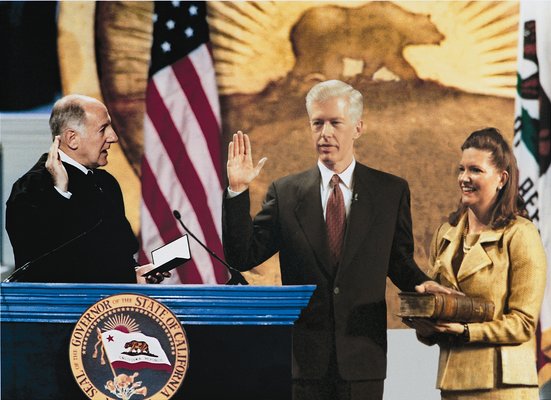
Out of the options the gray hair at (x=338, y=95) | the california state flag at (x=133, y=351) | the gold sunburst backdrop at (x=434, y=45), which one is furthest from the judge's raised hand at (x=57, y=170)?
the gold sunburst backdrop at (x=434, y=45)

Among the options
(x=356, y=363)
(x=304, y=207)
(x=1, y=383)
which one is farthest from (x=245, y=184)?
(x=1, y=383)

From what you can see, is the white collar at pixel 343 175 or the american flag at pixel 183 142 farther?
the american flag at pixel 183 142

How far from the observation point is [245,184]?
5.06 m

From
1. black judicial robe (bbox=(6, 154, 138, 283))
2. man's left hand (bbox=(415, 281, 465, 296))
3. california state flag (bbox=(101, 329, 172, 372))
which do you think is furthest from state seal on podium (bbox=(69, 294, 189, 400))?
man's left hand (bbox=(415, 281, 465, 296))

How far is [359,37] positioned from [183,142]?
1.08m

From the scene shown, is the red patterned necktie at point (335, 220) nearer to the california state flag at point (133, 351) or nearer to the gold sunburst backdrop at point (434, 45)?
the gold sunburst backdrop at point (434, 45)

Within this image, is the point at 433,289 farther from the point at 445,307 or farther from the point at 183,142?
the point at 183,142

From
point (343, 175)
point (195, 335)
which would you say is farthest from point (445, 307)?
point (195, 335)

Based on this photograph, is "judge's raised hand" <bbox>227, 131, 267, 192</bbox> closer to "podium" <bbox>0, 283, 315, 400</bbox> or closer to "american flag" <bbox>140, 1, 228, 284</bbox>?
"podium" <bbox>0, 283, 315, 400</bbox>

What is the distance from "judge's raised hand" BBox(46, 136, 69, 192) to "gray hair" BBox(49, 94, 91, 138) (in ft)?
0.91

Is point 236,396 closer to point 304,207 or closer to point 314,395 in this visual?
point 314,395

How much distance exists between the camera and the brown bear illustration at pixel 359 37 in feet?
19.5

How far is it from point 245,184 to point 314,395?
99 cm

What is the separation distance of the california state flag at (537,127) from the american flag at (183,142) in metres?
1.60
